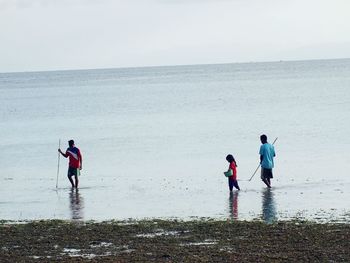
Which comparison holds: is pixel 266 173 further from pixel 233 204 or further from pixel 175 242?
pixel 175 242

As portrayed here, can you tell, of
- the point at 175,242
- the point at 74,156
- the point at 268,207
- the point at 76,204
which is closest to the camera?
the point at 175,242

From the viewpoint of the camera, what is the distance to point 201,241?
52.8 feet

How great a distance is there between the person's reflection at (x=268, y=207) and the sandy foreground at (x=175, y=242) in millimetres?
1243

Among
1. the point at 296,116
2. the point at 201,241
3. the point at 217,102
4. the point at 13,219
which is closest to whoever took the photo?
the point at 201,241

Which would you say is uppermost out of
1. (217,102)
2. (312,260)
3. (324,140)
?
(217,102)

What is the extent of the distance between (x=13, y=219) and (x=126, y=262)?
23.9 ft

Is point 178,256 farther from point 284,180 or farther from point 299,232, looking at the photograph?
point 284,180

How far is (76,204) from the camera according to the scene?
23.3 m

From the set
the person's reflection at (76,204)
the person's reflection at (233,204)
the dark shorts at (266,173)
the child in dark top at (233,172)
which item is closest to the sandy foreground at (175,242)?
the person's reflection at (233,204)

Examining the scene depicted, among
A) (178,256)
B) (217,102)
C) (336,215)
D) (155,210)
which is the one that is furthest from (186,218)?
(217,102)

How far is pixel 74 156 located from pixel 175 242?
10.4m

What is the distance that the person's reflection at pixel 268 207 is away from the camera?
754 inches

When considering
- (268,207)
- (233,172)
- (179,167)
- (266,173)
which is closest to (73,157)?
(233,172)

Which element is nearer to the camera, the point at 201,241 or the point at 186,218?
the point at 201,241
